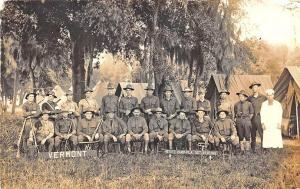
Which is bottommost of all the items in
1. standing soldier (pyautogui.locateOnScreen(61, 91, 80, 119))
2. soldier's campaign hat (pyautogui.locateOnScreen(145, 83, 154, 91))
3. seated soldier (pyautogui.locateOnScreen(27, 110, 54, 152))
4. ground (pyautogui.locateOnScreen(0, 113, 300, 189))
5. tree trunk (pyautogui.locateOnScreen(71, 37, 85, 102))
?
ground (pyautogui.locateOnScreen(0, 113, 300, 189))

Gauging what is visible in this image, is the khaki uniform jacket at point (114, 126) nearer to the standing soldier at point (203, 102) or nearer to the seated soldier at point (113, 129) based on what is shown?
the seated soldier at point (113, 129)

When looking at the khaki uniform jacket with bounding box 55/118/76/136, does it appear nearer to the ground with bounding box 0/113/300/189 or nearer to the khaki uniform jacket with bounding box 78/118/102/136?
the khaki uniform jacket with bounding box 78/118/102/136

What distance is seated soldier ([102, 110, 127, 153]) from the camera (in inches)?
341

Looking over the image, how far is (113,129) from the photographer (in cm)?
884

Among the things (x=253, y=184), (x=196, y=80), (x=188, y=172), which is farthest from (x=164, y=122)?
(x=253, y=184)

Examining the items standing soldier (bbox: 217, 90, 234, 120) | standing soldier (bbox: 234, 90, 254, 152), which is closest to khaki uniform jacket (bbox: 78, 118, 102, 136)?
standing soldier (bbox: 217, 90, 234, 120)

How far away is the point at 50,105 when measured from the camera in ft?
29.5

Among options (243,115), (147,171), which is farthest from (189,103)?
(147,171)

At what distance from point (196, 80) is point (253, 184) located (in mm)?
2862

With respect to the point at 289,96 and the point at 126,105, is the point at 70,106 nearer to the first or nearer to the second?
the point at 126,105

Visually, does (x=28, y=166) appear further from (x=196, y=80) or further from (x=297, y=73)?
(x=297, y=73)

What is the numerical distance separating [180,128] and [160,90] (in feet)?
3.17

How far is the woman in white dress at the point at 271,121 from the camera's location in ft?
27.8

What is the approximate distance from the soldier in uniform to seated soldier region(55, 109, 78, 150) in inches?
16.8
